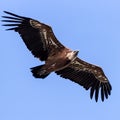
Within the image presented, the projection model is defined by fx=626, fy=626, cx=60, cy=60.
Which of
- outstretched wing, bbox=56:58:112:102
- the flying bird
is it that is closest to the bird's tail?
the flying bird

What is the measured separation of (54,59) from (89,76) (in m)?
2.57

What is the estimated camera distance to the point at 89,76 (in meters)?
27.5

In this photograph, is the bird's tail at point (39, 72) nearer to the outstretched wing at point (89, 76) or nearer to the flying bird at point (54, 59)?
the flying bird at point (54, 59)

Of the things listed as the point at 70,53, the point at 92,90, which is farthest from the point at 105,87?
the point at 70,53

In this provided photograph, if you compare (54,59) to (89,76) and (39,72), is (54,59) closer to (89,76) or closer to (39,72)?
(39,72)

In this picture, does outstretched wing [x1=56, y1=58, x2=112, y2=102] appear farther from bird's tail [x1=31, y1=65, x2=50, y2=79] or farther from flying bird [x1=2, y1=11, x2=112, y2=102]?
bird's tail [x1=31, y1=65, x2=50, y2=79]

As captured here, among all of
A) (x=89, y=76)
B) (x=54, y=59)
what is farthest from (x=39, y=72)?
(x=89, y=76)

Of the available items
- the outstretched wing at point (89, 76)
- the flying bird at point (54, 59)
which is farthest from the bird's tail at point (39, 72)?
the outstretched wing at point (89, 76)

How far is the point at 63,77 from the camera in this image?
88.2ft

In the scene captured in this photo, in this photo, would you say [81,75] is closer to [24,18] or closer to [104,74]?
[104,74]

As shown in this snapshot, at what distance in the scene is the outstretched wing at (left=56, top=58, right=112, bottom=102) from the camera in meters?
27.0

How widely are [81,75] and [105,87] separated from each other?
1191 millimetres

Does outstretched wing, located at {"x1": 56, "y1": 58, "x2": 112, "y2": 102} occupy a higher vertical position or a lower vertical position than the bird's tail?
higher

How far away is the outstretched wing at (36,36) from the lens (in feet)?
84.7
